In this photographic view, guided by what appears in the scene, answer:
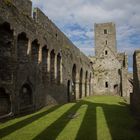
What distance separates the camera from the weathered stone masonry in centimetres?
1259

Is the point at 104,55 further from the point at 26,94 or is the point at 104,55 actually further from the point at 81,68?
the point at 26,94

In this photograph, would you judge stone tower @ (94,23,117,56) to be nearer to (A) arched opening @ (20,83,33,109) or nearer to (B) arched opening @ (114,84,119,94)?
(B) arched opening @ (114,84,119,94)

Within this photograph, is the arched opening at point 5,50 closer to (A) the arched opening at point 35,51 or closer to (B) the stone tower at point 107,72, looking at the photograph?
(A) the arched opening at point 35,51

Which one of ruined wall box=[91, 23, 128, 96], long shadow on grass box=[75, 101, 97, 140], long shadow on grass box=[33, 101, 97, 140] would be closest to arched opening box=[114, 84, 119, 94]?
ruined wall box=[91, 23, 128, 96]

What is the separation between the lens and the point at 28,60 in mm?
14719

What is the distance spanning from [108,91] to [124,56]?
6.79 metres

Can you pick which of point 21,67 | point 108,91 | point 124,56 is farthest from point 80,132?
point 124,56

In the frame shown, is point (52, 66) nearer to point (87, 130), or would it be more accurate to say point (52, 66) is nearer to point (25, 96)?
point (25, 96)

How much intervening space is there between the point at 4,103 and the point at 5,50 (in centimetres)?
256

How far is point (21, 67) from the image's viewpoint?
546 inches

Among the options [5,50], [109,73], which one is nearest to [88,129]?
[5,50]

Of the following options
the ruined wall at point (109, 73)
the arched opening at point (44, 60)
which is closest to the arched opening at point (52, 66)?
the arched opening at point (44, 60)

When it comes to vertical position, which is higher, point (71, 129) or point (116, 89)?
point (116, 89)

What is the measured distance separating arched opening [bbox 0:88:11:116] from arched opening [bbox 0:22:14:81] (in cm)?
70
